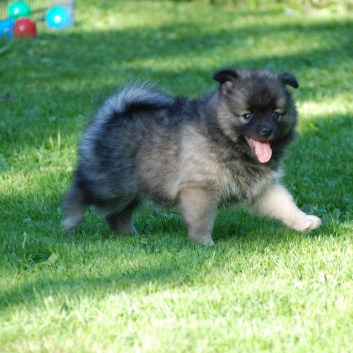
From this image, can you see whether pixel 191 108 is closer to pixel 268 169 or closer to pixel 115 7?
pixel 268 169

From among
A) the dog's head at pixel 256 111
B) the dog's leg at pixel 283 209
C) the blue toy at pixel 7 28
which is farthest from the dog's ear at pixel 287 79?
the blue toy at pixel 7 28

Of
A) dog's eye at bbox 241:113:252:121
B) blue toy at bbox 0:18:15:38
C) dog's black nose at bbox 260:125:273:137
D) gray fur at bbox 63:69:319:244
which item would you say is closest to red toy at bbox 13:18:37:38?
blue toy at bbox 0:18:15:38

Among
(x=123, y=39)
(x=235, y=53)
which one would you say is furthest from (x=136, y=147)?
(x=123, y=39)

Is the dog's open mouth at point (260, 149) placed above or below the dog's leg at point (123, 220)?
above

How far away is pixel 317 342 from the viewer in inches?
139

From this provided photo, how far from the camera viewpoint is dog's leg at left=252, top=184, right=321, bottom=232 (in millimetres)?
5184

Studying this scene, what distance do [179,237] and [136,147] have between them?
587 mm

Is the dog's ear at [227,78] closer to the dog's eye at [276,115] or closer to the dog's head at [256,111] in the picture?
the dog's head at [256,111]

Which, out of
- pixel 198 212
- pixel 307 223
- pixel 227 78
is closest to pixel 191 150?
pixel 198 212

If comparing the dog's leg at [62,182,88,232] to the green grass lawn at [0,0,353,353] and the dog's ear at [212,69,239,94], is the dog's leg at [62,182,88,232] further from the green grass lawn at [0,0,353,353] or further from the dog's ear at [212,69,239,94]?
the dog's ear at [212,69,239,94]

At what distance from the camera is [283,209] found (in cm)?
525

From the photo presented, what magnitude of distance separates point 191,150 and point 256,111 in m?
0.43

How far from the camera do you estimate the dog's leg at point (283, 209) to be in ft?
17.0

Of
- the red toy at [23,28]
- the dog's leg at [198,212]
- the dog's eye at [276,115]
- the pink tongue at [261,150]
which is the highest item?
the dog's eye at [276,115]
